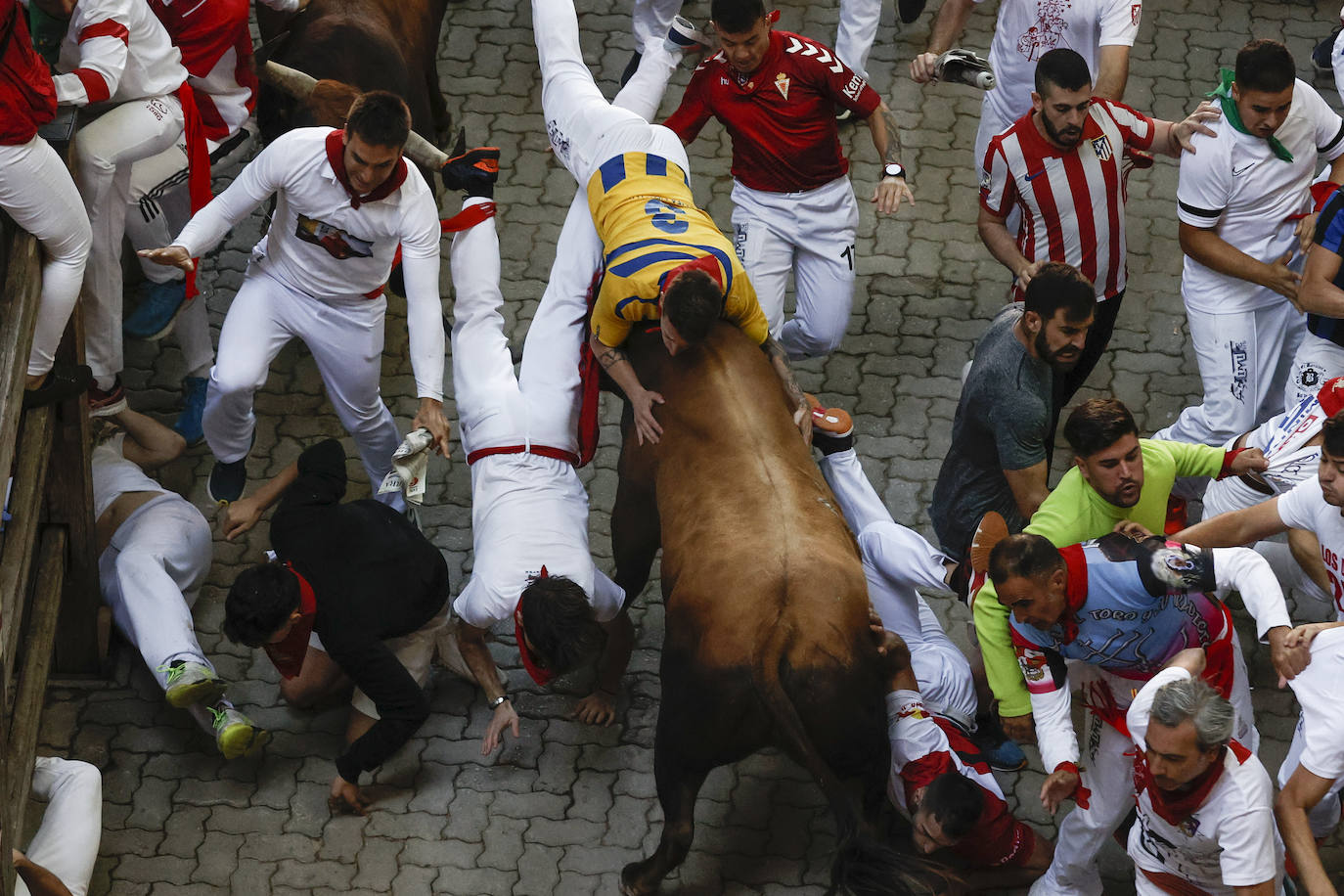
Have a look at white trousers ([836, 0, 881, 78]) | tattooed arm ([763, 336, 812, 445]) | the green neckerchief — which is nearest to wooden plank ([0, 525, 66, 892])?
tattooed arm ([763, 336, 812, 445])

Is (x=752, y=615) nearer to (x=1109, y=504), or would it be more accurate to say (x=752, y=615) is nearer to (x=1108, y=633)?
(x=1108, y=633)

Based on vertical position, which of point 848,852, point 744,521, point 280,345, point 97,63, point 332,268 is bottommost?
point 848,852

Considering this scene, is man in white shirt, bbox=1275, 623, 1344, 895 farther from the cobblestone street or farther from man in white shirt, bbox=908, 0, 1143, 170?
man in white shirt, bbox=908, 0, 1143, 170

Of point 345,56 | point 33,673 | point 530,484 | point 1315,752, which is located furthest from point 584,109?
point 1315,752

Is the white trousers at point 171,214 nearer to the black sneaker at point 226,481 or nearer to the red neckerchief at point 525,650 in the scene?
the black sneaker at point 226,481

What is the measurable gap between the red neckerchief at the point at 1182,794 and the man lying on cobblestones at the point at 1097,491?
0.51m

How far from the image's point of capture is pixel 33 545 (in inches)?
214

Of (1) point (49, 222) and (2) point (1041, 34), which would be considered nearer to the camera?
(1) point (49, 222)

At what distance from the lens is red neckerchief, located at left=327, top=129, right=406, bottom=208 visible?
5.71 m

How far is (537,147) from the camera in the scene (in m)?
8.26

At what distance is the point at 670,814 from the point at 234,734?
1565 mm

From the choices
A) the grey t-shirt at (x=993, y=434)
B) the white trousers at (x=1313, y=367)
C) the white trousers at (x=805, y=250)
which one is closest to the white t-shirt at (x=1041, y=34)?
the white trousers at (x=805, y=250)

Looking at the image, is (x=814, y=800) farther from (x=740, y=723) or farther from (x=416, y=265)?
(x=416, y=265)

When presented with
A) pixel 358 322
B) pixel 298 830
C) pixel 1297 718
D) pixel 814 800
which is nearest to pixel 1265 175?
pixel 1297 718
